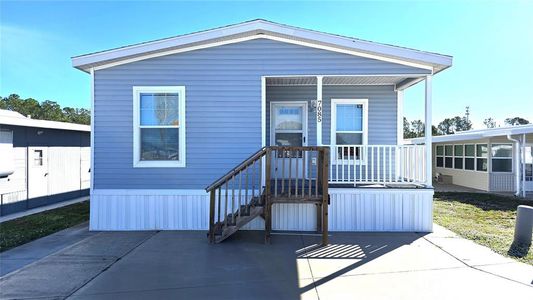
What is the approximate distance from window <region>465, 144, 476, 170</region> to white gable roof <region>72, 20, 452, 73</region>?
1033cm

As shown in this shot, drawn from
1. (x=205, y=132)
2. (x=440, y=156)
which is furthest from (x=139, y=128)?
(x=440, y=156)

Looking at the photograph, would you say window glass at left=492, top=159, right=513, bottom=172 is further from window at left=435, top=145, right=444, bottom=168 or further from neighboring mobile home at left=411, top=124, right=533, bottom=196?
window at left=435, top=145, right=444, bottom=168

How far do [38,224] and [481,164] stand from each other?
1597 centimetres

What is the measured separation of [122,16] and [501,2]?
11737mm

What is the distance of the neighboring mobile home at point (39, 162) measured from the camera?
872 cm

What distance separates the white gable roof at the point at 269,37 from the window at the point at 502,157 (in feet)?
30.6

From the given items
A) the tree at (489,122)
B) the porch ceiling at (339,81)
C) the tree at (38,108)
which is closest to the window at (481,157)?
the porch ceiling at (339,81)

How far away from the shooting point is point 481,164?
1450 centimetres

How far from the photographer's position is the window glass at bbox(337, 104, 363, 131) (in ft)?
27.1

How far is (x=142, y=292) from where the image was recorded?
12.3 feet

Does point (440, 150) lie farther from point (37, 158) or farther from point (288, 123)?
point (37, 158)

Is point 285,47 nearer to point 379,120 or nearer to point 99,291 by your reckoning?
point 379,120

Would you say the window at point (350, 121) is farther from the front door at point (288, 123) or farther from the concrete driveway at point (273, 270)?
the concrete driveway at point (273, 270)

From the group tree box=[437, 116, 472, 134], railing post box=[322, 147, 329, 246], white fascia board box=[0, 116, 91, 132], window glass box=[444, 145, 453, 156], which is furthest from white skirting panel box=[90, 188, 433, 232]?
tree box=[437, 116, 472, 134]
